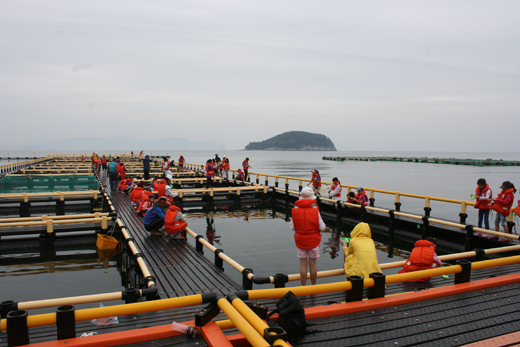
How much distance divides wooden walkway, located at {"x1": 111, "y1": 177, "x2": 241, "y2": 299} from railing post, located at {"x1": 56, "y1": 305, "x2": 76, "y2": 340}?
319 centimetres

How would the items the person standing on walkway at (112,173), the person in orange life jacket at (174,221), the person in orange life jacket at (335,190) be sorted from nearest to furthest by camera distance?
the person in orange life jacket at (174,221) → the person in orange life jacket at (335,190) → the person standing on walkway at (112,173)

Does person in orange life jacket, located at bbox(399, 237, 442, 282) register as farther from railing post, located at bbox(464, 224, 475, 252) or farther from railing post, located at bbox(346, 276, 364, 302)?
railing post, located at bbox(464, 224, 475, 252)

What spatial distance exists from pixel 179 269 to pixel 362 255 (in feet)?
15.3

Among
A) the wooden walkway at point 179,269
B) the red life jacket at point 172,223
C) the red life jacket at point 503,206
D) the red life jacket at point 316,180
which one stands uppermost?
the red life jacket at point 316,180

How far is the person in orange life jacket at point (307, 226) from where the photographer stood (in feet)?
21.9

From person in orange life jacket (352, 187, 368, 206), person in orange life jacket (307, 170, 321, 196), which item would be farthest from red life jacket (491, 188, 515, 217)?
person in orange life jacket (307, 170, 321, 196)

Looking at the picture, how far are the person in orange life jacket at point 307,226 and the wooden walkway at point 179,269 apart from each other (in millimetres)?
1665

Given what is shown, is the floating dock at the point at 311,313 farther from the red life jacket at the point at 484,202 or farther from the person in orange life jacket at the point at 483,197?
the red life jacket at the point at 484,202

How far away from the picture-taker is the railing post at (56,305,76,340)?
359cm

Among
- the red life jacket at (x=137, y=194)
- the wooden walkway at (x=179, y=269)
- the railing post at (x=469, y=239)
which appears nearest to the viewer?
the wooden walkway at (x=179, y=269)

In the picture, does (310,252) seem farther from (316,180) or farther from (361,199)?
(316,180)

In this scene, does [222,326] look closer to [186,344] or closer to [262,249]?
[186,344]

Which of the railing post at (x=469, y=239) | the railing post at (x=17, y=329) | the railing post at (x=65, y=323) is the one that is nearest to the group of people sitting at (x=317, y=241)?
the railing post at (x=65, y=323)

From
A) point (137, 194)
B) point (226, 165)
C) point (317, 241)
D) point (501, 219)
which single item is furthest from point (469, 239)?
point (226, 165)
